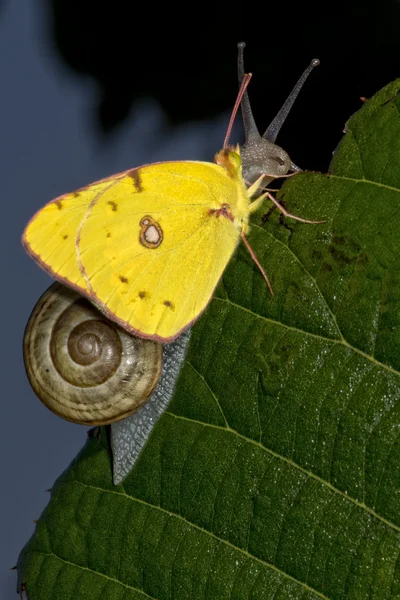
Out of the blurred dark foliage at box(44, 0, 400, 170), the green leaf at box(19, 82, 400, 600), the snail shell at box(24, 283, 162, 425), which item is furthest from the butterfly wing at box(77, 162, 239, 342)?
the blurred dark foliage at box(44, 0, 400, 170)

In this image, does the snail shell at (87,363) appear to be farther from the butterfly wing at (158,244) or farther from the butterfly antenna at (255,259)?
the butterfly antenna at (255,259)

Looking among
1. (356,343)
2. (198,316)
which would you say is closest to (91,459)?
(198,316)

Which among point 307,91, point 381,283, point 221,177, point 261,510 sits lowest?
point 261,510

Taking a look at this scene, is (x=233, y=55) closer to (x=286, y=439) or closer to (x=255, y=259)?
(x=255, y=259)

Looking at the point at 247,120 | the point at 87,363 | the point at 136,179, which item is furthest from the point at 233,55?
the point at 87,363

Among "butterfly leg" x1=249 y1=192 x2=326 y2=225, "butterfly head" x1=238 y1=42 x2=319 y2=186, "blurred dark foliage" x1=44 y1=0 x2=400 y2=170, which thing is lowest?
"butterfly leg" x1=249 y1=192 x2=326 y2=225

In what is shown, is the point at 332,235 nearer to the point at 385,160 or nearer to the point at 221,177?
the point at 385,160

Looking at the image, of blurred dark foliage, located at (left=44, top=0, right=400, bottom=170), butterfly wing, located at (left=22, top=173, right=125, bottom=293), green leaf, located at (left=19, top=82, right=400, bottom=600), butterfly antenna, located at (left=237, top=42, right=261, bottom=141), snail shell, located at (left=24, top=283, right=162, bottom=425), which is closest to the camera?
green leaf, located at (left=19, top=82, right=400, bottom=600)

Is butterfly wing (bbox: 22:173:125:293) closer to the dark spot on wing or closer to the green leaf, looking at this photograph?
the dark spot on wing
